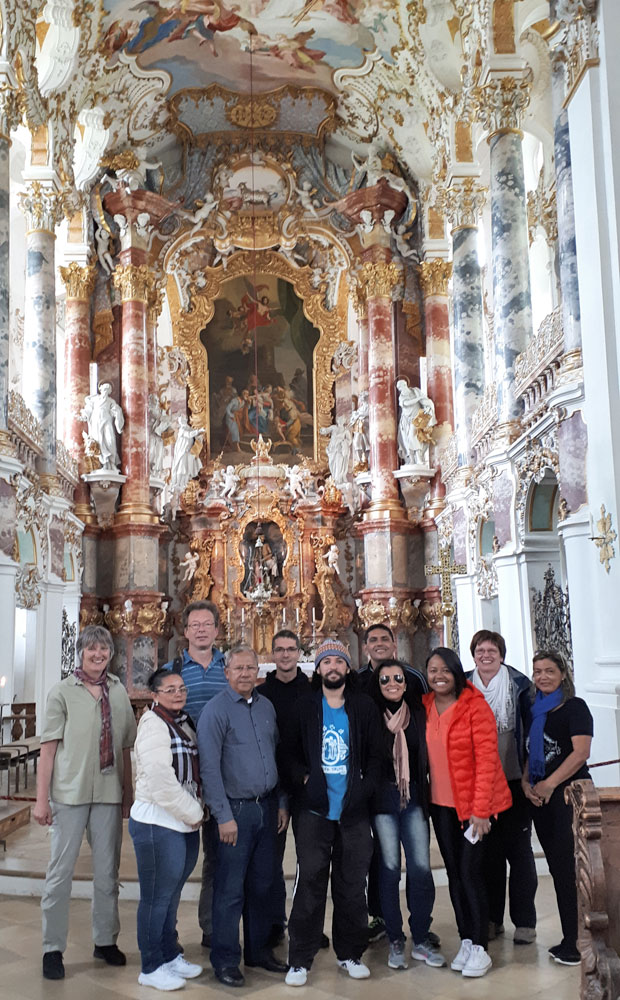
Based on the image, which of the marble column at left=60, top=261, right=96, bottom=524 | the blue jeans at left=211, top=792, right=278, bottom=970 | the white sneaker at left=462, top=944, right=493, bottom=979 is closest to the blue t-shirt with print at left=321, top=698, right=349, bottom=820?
the blue jeans at left=211, top=792, right=278, bottom=970

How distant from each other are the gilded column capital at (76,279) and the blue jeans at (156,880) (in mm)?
18233

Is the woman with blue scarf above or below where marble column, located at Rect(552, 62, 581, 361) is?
below

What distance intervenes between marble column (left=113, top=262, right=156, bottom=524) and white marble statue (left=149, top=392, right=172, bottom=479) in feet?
1.07

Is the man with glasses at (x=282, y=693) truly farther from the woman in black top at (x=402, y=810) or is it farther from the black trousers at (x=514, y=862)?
the black trousers at (x=514, y=862)

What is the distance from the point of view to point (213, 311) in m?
23.9

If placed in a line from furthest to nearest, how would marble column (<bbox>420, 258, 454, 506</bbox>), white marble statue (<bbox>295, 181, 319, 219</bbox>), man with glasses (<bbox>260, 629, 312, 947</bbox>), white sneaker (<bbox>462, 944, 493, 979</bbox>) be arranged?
white marble statue (<bbox>295, 181, 319, 219</bbox>), marble column (<bbox>420, 258, 454, 506</bbox>), man with glasses (<bbox>260, 629, 312, 947</bbox>), white sneaker (<bbox>462, 944, 493, 979</bbox>)

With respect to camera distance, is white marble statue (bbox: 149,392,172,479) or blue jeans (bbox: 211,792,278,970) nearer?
blue jeans (bbox: 211,792,278,970)

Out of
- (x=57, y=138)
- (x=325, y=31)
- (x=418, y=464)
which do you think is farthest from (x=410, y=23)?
(x=418, y=464)

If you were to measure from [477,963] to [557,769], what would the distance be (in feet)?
3.61

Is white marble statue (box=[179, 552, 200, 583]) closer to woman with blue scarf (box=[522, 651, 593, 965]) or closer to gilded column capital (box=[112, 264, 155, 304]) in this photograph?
gilded column capital (box=[112, 264, 155, 304])

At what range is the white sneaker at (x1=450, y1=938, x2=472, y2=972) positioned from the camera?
5359 millimetres

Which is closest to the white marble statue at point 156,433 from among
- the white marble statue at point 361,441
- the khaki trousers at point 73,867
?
the white marble statue at point 361,441

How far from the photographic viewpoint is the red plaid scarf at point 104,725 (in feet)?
18.4

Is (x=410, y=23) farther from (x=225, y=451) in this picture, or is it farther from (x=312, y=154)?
(x=225, y=451)
